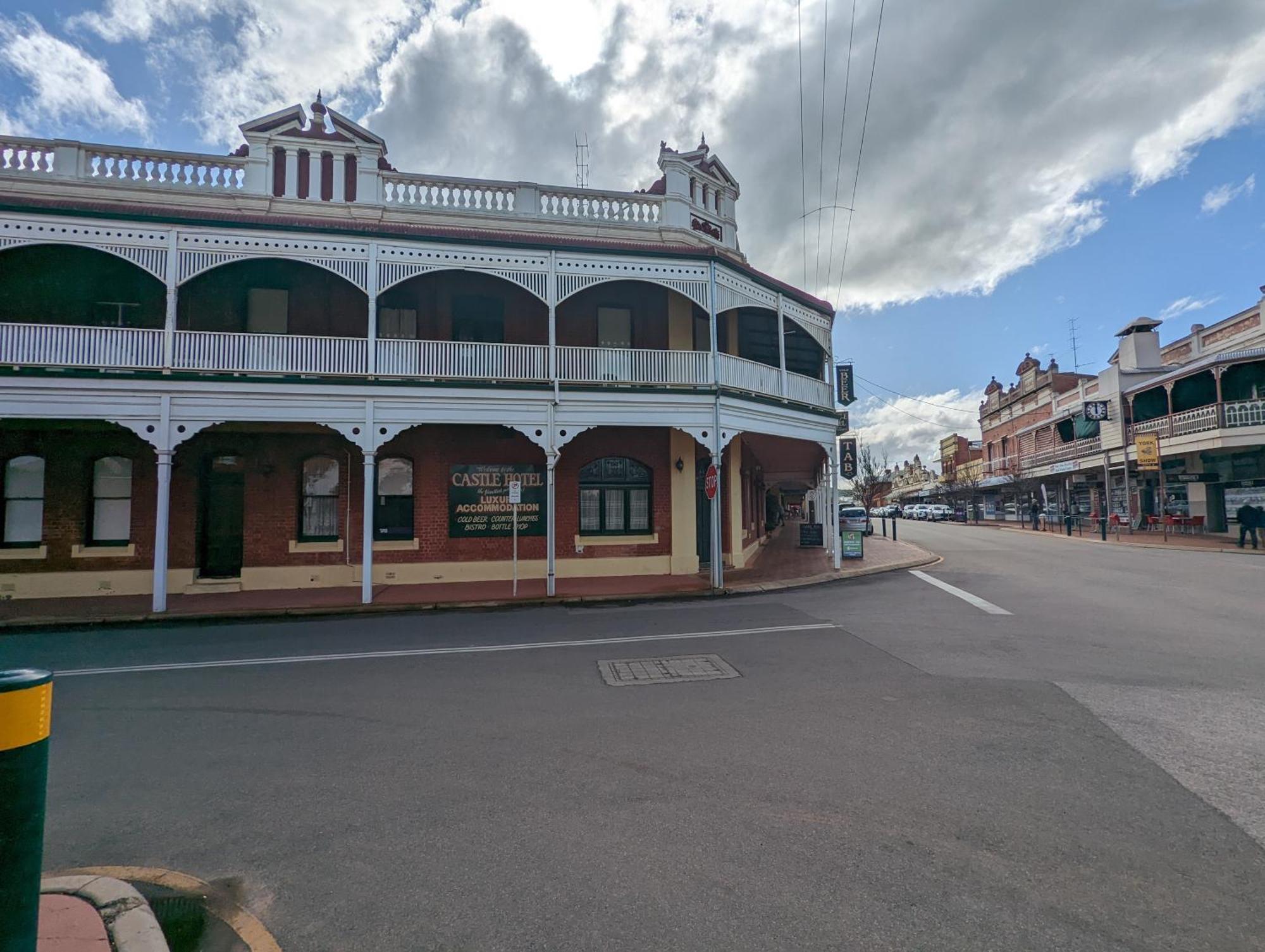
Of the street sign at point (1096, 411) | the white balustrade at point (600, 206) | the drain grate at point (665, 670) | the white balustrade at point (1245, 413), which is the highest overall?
the white balustrade at point (600, 206)

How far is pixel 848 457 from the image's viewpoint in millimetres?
20266

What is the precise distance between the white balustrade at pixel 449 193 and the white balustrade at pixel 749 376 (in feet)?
22.7

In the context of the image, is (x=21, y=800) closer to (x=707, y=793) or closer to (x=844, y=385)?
(x=707, y=793)

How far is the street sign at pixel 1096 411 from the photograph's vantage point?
30938mm

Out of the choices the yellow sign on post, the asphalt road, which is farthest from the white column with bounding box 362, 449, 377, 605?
the yellow sign on post

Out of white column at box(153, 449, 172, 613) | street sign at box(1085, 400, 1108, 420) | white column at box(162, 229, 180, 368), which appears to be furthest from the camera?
street sign at box(1085, 400, 1108, 420)

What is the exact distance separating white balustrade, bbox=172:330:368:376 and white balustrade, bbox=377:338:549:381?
1.89ft

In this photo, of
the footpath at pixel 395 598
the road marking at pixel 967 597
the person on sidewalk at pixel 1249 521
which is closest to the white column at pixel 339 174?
the footpath at pixel 395 598

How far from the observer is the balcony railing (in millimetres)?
11297

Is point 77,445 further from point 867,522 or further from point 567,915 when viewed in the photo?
point 867,522

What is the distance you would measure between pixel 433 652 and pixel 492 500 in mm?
6979

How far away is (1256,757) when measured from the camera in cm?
407

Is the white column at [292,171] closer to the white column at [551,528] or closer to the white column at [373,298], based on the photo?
Result: the white column at [373,298]

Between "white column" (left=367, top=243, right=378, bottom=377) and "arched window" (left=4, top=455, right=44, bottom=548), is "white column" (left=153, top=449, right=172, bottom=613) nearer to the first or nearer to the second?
"white column" (left=367, top=243, right=378, bottom=377)
